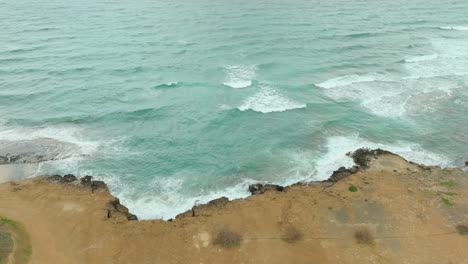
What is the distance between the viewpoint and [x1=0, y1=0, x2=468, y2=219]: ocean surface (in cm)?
3111

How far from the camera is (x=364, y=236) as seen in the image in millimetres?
21562

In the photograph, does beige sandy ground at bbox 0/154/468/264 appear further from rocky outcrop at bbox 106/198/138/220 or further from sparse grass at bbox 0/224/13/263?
sparse grass at bbox 0/224/13/263

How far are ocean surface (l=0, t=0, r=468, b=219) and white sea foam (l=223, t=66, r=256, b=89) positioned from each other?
34 cm

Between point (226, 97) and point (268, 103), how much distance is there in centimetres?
661

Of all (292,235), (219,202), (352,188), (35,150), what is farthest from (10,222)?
(352,188)

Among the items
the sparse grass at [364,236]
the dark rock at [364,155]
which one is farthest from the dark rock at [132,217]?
the dark rock at [364,155]

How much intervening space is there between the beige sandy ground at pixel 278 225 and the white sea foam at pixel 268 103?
17.0m

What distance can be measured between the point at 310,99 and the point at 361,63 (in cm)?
1864

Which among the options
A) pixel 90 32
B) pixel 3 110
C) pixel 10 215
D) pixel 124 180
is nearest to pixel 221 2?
pixel 90 32

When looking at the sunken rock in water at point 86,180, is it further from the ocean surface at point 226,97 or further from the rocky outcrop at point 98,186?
the ocean surface at point 226,97

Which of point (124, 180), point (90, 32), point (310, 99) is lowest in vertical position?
point (124, 180)

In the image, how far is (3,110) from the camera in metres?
42.1

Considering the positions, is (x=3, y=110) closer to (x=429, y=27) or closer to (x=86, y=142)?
(x=86, y=142)

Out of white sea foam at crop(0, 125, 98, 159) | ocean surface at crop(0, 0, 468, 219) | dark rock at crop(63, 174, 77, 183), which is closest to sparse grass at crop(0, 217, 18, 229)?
dark rock at crop(63, 174, 77, 183)
